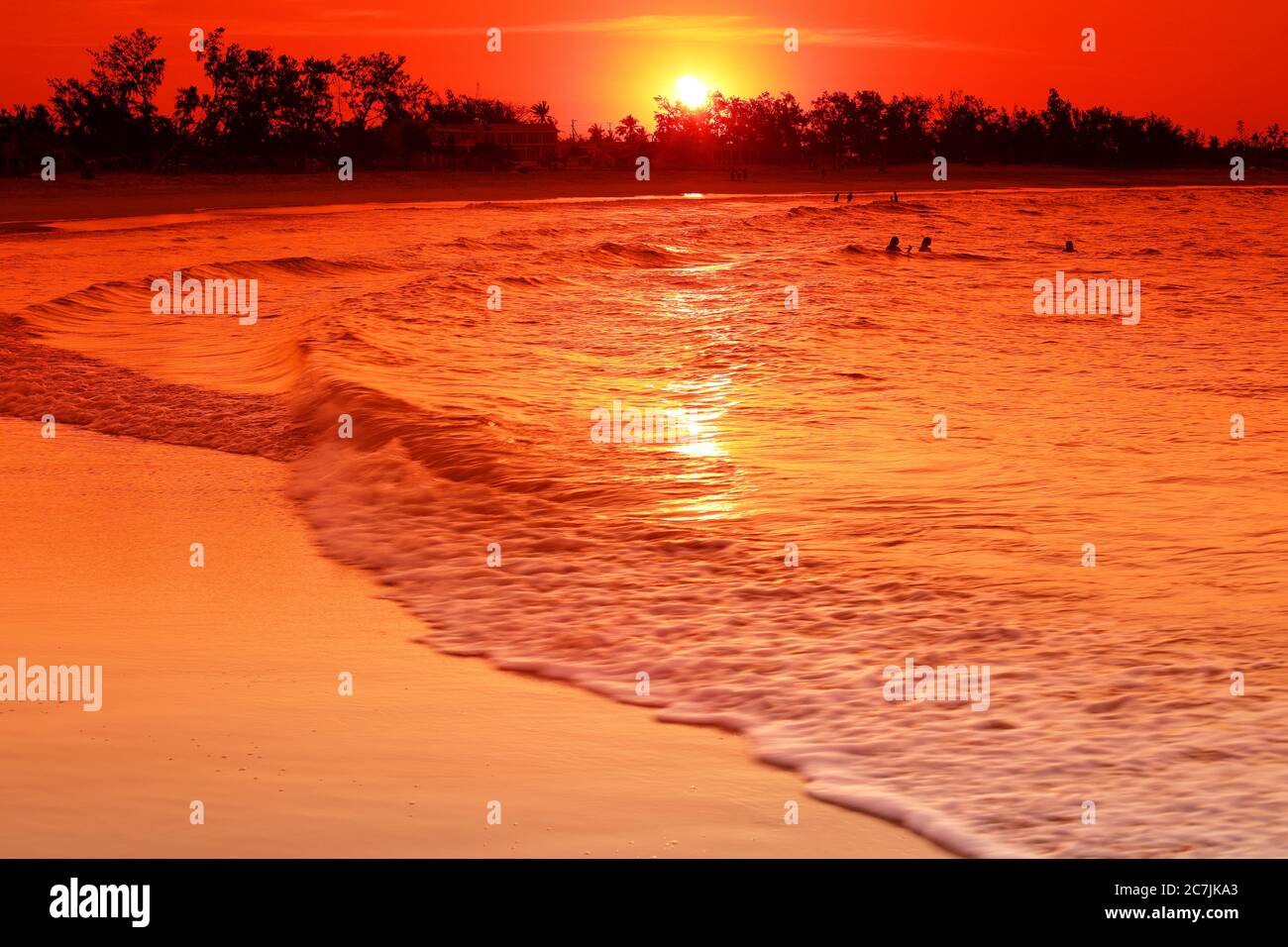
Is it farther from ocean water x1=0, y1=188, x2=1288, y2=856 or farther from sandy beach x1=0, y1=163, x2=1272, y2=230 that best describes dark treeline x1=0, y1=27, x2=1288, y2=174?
ocean water x1=0, y1=188, x2=1288, y2=856

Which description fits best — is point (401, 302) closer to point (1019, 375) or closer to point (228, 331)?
point (228, 331)

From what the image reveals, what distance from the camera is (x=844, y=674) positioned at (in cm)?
584

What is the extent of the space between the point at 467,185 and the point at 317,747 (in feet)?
221

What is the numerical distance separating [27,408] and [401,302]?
9026 mm

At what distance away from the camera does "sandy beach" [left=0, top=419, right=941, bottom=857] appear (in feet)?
13.7

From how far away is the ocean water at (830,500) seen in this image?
503 cm

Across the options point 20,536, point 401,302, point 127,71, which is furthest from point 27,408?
point 127,71

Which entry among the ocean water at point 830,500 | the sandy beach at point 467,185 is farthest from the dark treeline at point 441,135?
the ocean water at point 830,500

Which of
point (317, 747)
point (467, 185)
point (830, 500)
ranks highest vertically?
point (467, 185)

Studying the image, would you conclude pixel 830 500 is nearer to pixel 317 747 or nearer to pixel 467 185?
pixel 317 747

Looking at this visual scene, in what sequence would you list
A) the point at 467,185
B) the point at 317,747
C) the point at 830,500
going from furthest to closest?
1. the point at 467,185
2. the point at 830,500
3. the point at 317,747

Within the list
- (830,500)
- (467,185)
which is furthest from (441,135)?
(830,500)

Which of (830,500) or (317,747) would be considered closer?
(317,747)

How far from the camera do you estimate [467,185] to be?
70062mm
